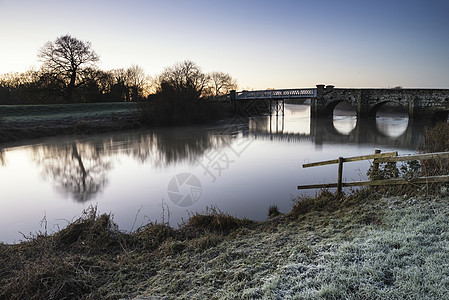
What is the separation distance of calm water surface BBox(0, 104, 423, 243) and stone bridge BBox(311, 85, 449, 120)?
11.8m

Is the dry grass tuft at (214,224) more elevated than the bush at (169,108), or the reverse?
the bush at (169,108)

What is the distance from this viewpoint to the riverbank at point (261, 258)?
125 inches

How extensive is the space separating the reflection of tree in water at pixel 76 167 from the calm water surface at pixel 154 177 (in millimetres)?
36

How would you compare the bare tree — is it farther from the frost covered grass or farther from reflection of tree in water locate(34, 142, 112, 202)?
the frost covered grass

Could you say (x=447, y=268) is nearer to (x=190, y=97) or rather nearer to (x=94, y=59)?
(x=190, y=97)

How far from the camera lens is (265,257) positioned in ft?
13.7

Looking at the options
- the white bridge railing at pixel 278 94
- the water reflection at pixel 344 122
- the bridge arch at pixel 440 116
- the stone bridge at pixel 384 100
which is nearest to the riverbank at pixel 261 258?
the water reflection at pixel 344 122

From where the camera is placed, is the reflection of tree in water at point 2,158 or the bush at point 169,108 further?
the bush at point 169,108

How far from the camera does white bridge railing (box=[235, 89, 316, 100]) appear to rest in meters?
36.2

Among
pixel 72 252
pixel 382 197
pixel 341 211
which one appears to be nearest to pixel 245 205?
pixel 341 211

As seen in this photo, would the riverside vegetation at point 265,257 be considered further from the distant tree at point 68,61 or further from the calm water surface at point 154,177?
the distant tree at point 68,61

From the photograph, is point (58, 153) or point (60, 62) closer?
point (58, 153)

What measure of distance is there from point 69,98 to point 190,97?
57.6 feet

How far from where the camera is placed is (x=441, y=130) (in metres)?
10.4
